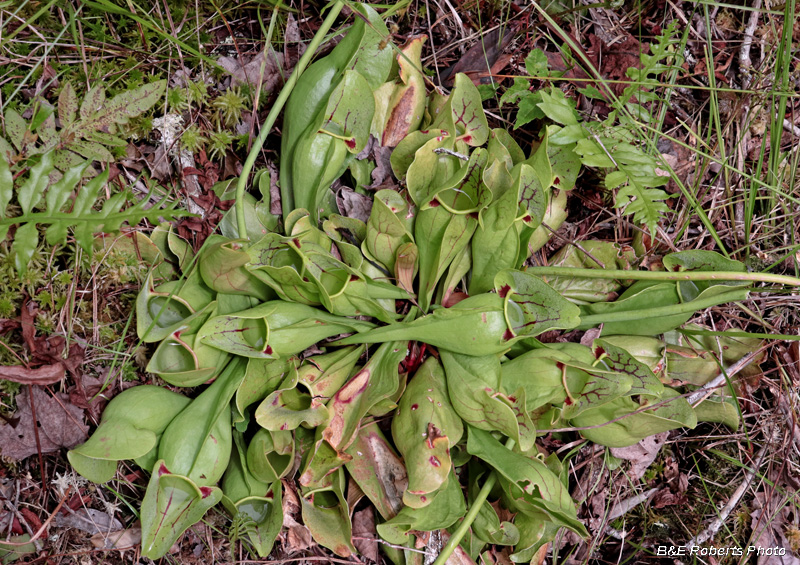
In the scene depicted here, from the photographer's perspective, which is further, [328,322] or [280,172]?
[280,172]

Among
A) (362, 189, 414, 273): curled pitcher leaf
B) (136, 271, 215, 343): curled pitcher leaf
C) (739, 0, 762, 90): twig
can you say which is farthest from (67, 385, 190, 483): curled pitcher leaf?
(739, 0, 762, 90): twig

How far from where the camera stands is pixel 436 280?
2.10 meters

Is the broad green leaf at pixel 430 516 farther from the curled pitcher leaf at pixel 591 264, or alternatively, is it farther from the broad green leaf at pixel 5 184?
the broad green leaf at pixel 5 184

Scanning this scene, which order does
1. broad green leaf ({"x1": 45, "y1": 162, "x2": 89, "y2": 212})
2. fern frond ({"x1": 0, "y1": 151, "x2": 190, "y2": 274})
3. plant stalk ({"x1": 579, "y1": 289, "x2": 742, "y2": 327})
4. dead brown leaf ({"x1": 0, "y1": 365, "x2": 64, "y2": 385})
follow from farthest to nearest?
plant stalk ({"x1": 579, "y1": 289, "x2": 742, "y2": 327})
dead brown leaf ({"x1": 0, "y1": 365, "x2": 64, "y2": 385})
broad green leaf ({"x1": 45, "y1": 162, "x2": 89, "y2": 212})
fern frond ({"x1": 0, "y1": 151, "x2": 190, "y2": 274})

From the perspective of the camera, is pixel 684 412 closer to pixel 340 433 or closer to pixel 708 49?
pixel 340 433

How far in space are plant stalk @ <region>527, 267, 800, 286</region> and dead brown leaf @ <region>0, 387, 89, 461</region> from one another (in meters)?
1.70

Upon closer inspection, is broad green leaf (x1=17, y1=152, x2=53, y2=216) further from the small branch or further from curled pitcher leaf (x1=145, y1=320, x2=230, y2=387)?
the small branch

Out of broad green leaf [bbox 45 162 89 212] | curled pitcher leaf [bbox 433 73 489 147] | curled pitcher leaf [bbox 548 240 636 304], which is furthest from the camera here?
curled pitcher leaf [bbox 548 240 636 304]

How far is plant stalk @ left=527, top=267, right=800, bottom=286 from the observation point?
1823mm

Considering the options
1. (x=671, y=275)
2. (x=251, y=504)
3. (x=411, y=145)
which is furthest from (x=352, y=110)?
(x=251, y=504)

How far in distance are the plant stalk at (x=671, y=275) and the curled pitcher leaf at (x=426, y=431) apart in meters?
0.56

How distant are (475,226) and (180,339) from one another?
1098mm

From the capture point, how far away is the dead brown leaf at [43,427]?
1.87 metres

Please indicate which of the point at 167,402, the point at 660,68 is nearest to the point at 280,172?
the point at 167,402
